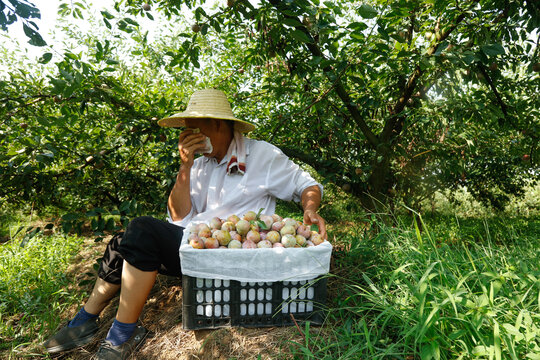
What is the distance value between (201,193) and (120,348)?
3.21 ft

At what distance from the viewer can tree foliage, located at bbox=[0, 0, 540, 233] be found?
204cm

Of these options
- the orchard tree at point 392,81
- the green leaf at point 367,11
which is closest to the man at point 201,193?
the orchard tree at point 392,81

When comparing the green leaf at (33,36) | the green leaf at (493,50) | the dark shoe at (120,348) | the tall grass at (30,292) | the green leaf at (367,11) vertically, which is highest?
the green leaf at (367,11)

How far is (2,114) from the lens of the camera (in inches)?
93.4

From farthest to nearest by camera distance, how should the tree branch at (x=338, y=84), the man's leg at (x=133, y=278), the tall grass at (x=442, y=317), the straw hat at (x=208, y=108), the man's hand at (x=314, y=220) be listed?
the tree branch at (x=338, y=84)
the straw hat at (x=208, y=108)
the man's hand at (x=314, y=220)
the man's leg at (x=133, y=278)
the tall grass at (x=442, y=317)

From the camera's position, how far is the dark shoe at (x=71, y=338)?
171 centimetres

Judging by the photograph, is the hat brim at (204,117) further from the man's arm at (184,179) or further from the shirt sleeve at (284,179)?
the shirt sleeve at (284,179)

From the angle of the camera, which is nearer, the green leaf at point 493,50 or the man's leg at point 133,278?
the man's leg at point 133,278

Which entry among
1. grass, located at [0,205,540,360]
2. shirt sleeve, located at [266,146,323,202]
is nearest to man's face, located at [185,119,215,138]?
shirt sleeve, located at [266,146,323,202]

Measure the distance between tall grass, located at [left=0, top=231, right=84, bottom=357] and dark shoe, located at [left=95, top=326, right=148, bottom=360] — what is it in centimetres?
56

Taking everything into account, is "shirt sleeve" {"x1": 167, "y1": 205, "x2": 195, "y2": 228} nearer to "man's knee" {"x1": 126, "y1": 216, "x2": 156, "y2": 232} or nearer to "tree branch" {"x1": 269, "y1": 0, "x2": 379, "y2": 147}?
"man's knee" {"x1": 126, "y1": 216, "x2": 156, "y2": 232}

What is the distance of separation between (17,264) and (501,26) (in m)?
4.13

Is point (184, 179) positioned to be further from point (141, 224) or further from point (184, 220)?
point (141, 224)

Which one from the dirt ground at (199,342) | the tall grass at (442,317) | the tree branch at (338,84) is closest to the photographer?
the tall grass at (442,317)
